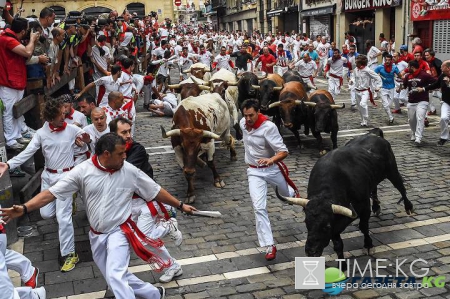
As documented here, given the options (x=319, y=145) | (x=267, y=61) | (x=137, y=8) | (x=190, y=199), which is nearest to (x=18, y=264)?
(x=190, y=199)

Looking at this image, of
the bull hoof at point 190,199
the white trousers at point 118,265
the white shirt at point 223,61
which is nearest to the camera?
the white trousers at point 118,265

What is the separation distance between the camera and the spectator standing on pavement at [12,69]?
8.77 metres

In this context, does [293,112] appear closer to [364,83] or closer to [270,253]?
[364,83]

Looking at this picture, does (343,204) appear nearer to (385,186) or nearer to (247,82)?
(385,186)

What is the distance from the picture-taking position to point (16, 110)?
353 inches

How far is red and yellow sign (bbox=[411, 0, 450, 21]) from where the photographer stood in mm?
22580

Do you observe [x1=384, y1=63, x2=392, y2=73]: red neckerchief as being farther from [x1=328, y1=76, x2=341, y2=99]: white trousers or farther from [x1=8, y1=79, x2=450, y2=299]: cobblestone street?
[x1=8, y1=79, x2=450, y2=299]: cobblestone street

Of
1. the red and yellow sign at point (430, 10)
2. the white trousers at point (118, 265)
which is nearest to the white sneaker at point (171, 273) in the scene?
the white trousers at point (118, 265)

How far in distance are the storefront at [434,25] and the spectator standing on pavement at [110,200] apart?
21053mm

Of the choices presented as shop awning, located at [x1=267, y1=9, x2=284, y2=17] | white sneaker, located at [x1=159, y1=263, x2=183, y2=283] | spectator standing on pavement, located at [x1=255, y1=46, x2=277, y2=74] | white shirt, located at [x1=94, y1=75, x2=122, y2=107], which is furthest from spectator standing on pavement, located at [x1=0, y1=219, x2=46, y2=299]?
shop awning, located at [x1=267, y1=9, x2=284, y2=17]

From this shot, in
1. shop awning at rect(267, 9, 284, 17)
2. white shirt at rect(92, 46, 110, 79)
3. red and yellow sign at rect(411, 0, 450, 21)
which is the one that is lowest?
white shirt at rect(92, 46, 110, 79)

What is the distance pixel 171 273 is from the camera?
630cm

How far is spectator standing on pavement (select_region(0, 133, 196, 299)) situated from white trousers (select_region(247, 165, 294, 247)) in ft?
5.61

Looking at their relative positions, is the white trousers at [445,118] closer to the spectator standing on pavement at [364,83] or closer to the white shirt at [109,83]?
the spectator standing on pavement at [364,83]
